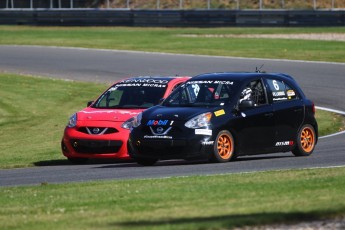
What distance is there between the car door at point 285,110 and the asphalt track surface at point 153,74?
36cm

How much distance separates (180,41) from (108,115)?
28.3m

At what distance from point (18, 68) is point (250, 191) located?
25.0m

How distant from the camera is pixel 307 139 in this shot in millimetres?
16203

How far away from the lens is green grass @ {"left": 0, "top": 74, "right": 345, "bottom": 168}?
1816 cm

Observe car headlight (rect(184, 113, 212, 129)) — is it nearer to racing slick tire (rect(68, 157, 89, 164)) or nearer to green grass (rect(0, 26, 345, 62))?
racing slick tire (rect(68, 157, 89, 164))

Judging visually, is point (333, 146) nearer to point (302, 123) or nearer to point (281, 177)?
point (302, 123)

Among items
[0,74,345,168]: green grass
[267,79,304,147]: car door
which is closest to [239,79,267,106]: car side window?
[267,79,304,147]: car door

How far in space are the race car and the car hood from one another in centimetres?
95

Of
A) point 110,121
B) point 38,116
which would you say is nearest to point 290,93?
point 110,121

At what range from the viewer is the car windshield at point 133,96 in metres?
17.1

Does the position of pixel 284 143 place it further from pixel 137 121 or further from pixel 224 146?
pixel 137 121

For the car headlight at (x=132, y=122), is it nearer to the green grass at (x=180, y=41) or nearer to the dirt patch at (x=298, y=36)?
the green grass at (x=180, y=41)

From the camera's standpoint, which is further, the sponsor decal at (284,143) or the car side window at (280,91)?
the car side window at (280,91)

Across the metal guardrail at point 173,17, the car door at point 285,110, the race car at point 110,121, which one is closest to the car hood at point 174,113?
Result: the race car at point 110,121
